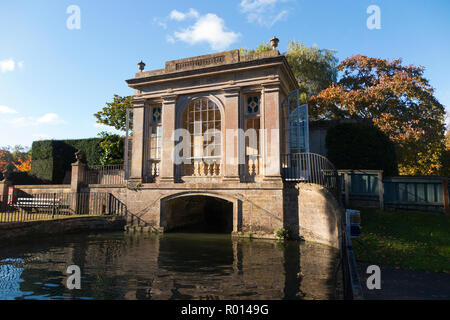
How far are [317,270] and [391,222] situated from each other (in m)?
3.71

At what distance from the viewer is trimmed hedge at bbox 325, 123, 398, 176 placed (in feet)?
39.0

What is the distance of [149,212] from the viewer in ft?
38.8

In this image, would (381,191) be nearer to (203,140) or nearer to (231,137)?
(231,137)

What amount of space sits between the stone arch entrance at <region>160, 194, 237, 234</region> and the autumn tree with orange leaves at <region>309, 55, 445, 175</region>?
29.9 ft

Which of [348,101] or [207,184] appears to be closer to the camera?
[207,184]

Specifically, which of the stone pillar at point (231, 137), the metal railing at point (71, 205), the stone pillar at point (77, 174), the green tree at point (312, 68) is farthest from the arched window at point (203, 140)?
the green tree at point (312, 68)

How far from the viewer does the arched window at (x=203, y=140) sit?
11.6 m

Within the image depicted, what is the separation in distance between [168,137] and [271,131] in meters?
4.84

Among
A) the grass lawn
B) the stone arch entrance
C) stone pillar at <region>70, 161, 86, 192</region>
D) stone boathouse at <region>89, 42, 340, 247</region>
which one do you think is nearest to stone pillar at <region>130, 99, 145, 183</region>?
stone boathouse at <region>89, 42, 340, 247</region>

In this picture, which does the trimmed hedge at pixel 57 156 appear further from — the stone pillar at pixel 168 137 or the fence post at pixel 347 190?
the fence post at pixel 347 190

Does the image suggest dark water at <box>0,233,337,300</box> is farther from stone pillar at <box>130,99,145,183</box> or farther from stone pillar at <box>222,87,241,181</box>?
stone pillar at <box>130,99,145,183</box>

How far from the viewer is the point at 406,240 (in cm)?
681
